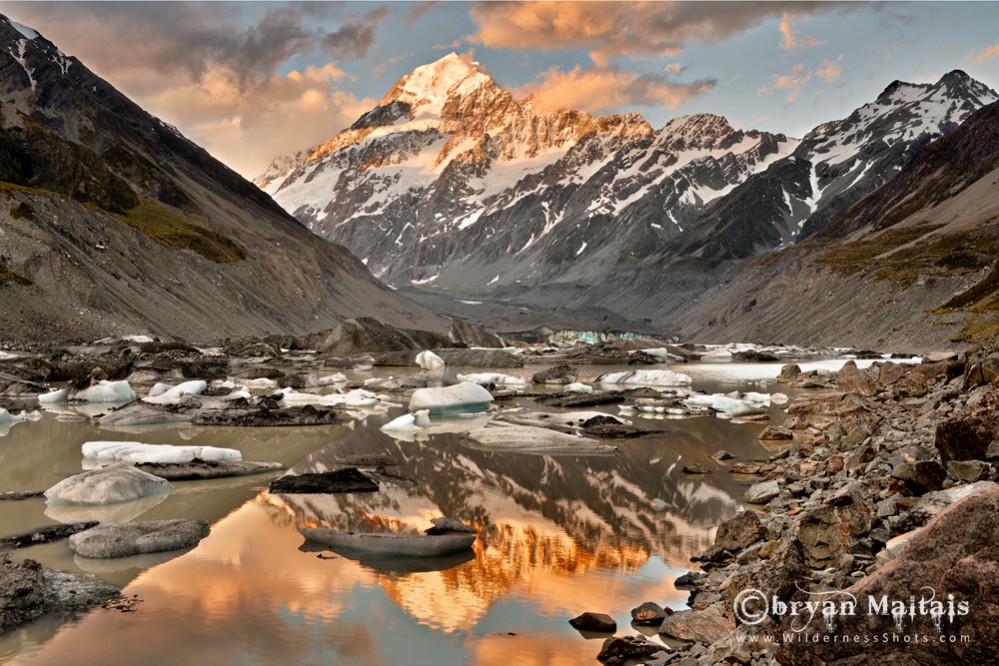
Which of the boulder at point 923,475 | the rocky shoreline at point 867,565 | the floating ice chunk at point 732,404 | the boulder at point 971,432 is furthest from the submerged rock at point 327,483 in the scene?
the floating ice chunk at point 732,404

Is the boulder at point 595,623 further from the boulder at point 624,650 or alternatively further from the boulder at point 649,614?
the boulder at point 624,650

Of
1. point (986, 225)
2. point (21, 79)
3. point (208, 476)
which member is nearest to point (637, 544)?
point (208, 476)

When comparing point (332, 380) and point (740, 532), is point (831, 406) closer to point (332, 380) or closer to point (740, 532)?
point (740, 532)

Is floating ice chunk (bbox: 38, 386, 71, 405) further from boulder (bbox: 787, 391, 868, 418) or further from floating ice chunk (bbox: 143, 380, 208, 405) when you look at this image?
boulder (bbox: 787, 391, 868, 418)

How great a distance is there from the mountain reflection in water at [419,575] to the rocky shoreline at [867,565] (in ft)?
3.60

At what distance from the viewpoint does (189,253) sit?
10181 centimetres

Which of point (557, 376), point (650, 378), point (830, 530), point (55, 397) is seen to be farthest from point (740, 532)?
point (557, 376)

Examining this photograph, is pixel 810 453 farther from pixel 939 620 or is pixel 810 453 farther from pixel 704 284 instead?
pixel 704 284

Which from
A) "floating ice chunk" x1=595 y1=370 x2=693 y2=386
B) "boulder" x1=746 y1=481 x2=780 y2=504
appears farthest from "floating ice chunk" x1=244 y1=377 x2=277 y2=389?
"boulder" x1=746 y1=481 x2=780 y2=504

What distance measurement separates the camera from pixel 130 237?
90750mm

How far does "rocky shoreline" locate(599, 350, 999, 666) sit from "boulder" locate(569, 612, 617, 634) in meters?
0.51

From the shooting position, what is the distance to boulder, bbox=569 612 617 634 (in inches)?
421

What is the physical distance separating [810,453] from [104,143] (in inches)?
5402

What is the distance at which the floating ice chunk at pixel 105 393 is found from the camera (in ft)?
128
